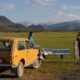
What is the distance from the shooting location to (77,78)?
16516 mm

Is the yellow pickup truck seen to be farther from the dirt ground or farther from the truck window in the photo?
the dirt ground

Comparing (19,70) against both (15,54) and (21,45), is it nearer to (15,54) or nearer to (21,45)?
(15,54)

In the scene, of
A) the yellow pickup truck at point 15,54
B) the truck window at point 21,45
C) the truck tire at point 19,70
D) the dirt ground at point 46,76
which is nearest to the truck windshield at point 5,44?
the yellow pickup truck at point 15,54

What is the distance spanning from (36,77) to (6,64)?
1.56 meters

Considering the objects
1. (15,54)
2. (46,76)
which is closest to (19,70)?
(15,54)

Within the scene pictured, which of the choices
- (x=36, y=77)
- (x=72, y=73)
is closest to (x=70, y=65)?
(x=72, y=73)

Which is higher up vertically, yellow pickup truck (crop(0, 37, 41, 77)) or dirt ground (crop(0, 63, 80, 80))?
yellow pickup truck (crop(0, 37, 41, 77))

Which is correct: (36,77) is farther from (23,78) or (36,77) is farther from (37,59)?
(37,59)

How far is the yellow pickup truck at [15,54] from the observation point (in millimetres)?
16156

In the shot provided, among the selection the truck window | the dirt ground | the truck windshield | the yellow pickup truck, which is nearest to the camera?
the yellow pickup truck

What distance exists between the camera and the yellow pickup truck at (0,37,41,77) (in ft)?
53.0

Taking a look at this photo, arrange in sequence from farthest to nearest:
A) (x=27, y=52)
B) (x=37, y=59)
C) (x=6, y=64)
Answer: (x=37, y=59)
(x=27, y=52)
(x=6, y=64)

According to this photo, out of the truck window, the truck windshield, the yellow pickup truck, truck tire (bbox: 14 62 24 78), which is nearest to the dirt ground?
truck tire (bbox: 14 62 24 78)

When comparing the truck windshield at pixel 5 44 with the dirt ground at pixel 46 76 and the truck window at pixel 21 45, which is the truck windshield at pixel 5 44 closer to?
the truck window at pixel 21 45
